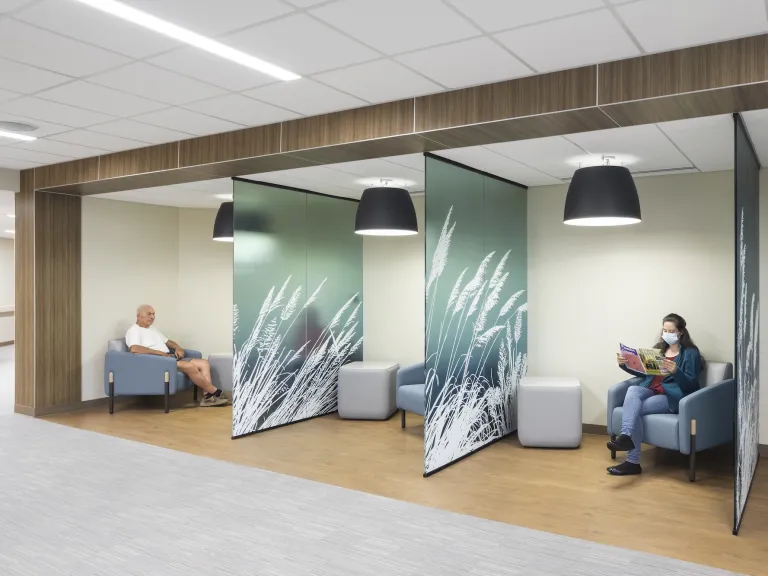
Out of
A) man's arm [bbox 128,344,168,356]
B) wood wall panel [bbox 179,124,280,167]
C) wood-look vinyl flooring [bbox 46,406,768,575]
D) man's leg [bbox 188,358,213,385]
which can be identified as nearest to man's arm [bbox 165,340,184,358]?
man's leg [bbox 188,358,213,385]

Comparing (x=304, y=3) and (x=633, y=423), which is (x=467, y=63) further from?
(x=633, y=423)

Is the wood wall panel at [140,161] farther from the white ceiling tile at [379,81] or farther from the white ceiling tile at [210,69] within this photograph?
the white ceiling tile at [379,81]

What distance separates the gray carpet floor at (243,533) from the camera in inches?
137

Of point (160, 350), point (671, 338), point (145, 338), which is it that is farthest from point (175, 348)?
point (671, 338)

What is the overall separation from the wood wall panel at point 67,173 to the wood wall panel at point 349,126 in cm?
260

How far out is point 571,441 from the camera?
5.93m

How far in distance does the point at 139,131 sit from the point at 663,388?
4792mm

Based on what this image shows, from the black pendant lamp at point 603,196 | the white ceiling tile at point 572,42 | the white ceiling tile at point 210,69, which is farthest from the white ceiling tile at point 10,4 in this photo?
the black pendant lamp at point 603,196

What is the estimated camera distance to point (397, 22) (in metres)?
3.09

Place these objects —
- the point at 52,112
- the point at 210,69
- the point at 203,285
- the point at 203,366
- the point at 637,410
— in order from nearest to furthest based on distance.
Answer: the point at 210,69 < the point at 52,112 < the point at 637,410 < the point at 203,366 < the point at 203,285

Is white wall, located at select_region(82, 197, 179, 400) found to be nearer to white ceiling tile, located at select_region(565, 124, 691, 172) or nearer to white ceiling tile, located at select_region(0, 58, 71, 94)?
white ceiling tile, located at select_region(0, 58, 71, 94)

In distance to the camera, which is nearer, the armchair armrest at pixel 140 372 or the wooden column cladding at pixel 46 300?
the wooden column cladding at pixel 46 300

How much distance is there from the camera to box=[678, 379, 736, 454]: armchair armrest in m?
5.02

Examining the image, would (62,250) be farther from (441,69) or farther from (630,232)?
(630,232)
